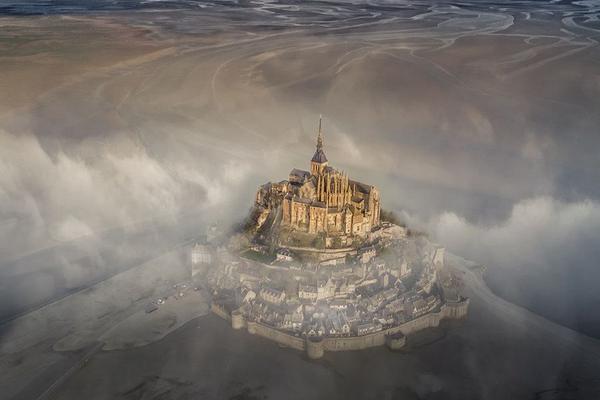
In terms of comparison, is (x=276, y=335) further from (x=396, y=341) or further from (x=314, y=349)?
(x=396, y=341)

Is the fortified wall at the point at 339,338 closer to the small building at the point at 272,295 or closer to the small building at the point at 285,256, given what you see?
the small building at the point at 272,295

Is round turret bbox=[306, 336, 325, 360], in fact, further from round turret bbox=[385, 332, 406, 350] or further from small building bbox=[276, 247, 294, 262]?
small building bbox=[276, 247, 294, 262]

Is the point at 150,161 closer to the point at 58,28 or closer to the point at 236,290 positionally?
the point at 236,290

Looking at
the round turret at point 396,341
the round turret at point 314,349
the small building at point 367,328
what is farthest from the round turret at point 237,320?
the round turret at point 396,341

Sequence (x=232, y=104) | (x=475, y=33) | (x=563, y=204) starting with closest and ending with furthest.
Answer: (x=563, y=204) → (x=232, y=104) → (x=475, y=33)

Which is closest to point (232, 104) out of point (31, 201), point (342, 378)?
point (31, 201)

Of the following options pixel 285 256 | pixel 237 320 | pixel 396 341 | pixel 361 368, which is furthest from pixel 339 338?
pixel 285 256

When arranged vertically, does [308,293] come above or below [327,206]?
below
